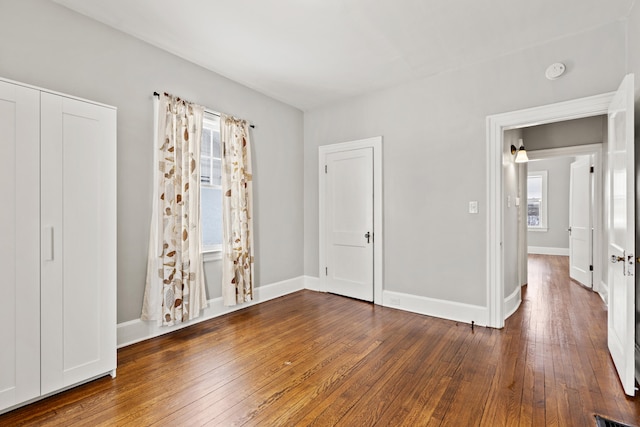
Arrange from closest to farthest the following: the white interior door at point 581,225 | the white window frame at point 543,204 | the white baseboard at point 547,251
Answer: the white interior door at point 581,225 < the white baseboard at point 547,251 < the white window frame at point 543,204

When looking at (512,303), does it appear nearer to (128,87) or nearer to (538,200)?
(128,87)

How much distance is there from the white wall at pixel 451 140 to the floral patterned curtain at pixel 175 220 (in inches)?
89.3

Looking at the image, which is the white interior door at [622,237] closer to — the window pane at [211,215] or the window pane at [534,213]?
the window pane at [211,215]

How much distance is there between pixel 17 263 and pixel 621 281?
4.09 metres

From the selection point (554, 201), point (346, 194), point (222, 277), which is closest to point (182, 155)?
point (222, 277)

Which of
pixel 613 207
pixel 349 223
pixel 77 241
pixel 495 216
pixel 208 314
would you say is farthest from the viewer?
pixel 349 223

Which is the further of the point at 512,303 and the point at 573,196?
the point at 573,196

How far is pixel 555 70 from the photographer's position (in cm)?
299

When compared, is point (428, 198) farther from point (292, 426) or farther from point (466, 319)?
point (292, 426)

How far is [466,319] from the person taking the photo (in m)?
3.55

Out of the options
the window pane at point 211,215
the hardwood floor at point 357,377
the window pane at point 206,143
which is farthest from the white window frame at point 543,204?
the window pane at point 206,143

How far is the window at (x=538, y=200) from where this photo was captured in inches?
364

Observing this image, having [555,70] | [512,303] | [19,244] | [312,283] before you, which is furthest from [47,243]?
[512,303]

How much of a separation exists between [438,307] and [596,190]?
334cm
